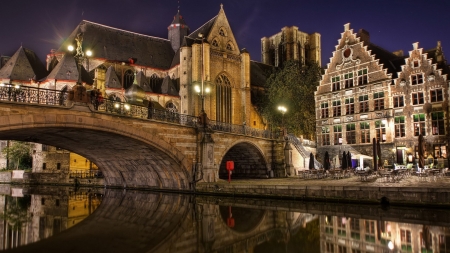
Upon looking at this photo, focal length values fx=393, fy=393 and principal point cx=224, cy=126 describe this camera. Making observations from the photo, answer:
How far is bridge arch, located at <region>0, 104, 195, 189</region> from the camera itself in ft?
56.4

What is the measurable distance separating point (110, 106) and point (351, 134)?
25022 mm

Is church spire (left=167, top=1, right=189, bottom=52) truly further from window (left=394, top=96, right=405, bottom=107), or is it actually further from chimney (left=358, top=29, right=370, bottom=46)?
window (left=394, top=96, right=405, bottom=107)

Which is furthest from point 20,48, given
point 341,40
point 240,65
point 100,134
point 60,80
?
point 341,40

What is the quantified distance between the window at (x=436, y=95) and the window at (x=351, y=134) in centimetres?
759

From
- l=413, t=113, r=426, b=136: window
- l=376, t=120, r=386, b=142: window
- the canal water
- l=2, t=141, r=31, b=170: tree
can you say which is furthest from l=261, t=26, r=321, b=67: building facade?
the canal water

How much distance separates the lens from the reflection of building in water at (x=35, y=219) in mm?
12891

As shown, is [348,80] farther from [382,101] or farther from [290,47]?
[290,47]

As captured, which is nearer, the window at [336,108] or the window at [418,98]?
the window at [418,98]

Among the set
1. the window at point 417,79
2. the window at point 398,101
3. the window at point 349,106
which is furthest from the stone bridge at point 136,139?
the window at point 417,79

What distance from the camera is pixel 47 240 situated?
12.4 meters

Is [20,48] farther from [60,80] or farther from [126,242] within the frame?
[126,242]

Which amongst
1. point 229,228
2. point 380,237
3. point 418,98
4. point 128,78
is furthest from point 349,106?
point 380,237

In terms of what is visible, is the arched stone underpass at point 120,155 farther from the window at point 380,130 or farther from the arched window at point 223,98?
the window at point 380,130

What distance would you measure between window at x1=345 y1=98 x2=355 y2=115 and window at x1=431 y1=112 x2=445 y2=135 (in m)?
7.43
